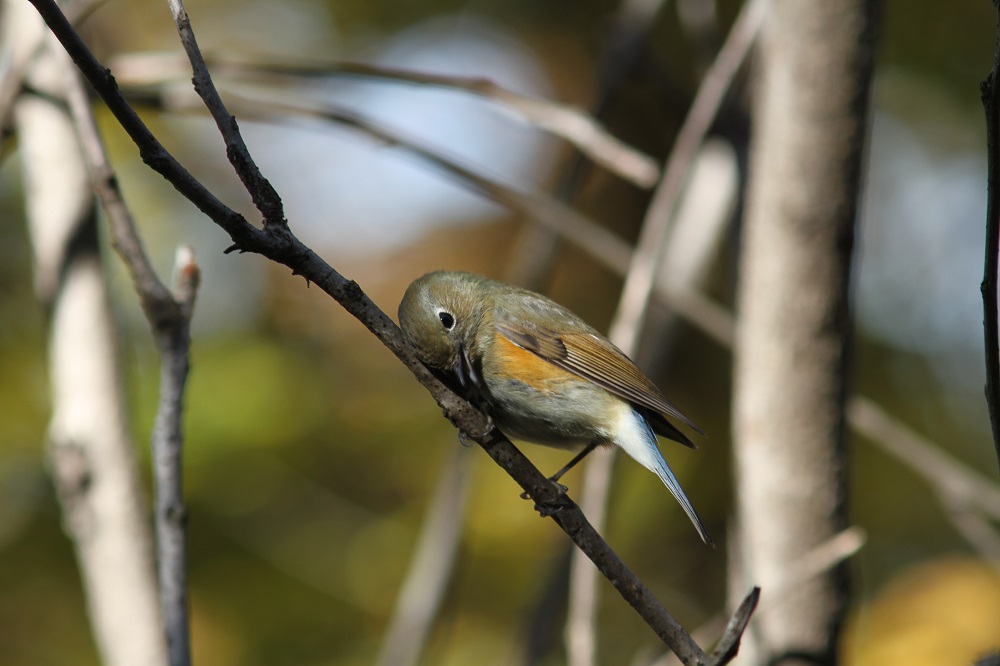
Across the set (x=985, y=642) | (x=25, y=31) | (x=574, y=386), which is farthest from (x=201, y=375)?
(x=985, y=642)

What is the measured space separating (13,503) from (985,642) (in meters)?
3.78

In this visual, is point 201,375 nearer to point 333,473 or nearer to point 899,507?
point 333,473

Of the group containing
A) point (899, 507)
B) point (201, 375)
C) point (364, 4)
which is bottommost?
point (899, 507)

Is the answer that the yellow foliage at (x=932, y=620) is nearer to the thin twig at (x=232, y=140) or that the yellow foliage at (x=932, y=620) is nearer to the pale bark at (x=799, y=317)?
the pale bark at (x=799, y=317)

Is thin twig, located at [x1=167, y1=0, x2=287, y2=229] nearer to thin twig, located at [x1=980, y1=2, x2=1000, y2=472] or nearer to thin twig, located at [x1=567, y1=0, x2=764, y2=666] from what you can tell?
thin twig, located at [x1=980, y1=2, x2=1000, y2=472]

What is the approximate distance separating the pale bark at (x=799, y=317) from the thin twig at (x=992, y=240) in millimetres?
885

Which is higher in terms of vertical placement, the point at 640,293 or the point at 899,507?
the point at 640,293

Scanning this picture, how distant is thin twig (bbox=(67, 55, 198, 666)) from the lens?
5.21 ft

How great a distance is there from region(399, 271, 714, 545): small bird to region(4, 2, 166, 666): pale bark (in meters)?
0.80

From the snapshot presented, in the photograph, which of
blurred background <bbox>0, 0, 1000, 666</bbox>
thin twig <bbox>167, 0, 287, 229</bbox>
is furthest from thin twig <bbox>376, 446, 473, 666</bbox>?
thin twig <bbox>167, 0, 287, 229</bbox>

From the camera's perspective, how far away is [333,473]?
3.95m

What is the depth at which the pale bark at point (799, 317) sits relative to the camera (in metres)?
2.03

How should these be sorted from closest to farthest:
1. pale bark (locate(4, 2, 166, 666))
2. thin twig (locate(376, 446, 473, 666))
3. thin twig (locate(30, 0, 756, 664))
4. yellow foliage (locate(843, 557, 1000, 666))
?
thin twig (locate(30, 0, 756, 664)) < pale bark (locate(4, 2, 166, 666)) < thin twig (locate(376, 446, 473, 666)) < yellow foliage (locate(843, 557, 1000, 666))

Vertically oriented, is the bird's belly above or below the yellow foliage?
above
